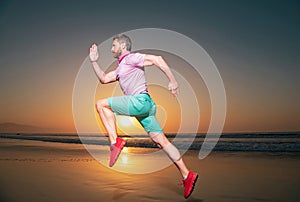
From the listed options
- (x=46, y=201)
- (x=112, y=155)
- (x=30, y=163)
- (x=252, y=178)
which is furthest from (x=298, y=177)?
(x=30, y=163)

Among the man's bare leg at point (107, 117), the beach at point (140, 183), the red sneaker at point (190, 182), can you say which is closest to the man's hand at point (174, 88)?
the man's bare leg at point (107, 117)

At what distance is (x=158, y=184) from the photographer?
4844 mm

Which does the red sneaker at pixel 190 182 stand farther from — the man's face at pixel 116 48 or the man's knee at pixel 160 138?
the man's face at pixel 116 48

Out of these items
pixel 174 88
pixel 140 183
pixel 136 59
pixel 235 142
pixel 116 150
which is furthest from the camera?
pixel 235 142

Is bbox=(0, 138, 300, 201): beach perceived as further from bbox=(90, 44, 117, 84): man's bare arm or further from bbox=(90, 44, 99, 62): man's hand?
bbox=(90, 44, 99, 62): man's hand

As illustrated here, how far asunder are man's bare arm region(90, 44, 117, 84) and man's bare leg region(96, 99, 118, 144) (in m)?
0.23

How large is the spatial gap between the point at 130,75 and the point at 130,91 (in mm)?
155

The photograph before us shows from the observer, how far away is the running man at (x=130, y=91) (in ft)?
10.7

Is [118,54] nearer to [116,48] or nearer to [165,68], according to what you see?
[116,48]

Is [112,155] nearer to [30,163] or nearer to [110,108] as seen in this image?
[110,108]

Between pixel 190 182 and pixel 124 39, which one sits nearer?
pixel 124 39

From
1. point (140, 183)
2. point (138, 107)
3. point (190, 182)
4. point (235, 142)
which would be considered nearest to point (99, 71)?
point (138, 107)

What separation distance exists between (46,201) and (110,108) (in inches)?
55.5

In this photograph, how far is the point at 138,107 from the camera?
3295 mm
